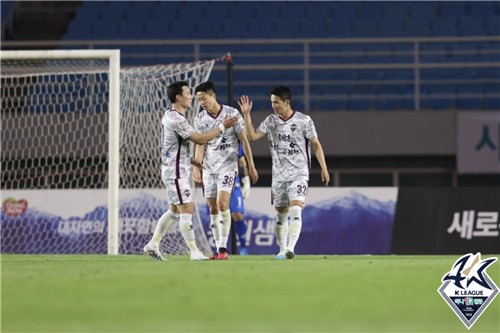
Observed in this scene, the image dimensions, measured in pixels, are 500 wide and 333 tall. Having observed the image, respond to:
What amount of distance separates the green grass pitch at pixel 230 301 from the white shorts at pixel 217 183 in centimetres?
247

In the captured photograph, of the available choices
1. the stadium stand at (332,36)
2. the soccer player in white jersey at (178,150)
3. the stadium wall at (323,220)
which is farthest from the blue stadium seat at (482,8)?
the soccer player in white jersey at (178,150)

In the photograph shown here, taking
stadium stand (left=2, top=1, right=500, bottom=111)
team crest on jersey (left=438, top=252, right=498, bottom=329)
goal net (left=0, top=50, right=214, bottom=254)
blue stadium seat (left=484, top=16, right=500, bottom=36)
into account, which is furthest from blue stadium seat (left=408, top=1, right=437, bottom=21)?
team crest on jersey (left=438, top=252, right=498, bottom=329)

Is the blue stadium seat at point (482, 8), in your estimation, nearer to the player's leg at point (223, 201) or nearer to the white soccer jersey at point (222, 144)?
the white soccer jersey at point (222, 144)

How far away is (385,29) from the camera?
2273 centimetres

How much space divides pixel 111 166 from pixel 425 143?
7645 millimetres

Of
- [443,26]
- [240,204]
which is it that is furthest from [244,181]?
[443,26]

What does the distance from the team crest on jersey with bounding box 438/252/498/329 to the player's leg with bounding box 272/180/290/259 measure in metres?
4.15

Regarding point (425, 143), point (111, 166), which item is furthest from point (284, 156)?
point (425, 143)

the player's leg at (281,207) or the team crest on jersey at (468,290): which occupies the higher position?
the player's leg at (281,207)

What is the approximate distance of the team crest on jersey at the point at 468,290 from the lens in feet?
20.8

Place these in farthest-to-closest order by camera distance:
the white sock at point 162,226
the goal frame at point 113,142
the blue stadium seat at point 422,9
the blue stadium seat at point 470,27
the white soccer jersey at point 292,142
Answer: the blue stadium seat at point 422,9 < the blue stadium seat at point 470,27 < the goal frame at point 113,142 < the white soccer jersey at point 292,142 < the white sock at point 162,226

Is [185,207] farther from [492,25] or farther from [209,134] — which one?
[492,25]

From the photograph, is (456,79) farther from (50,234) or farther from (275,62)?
(50,234)

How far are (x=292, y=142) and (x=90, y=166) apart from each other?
244 inches
